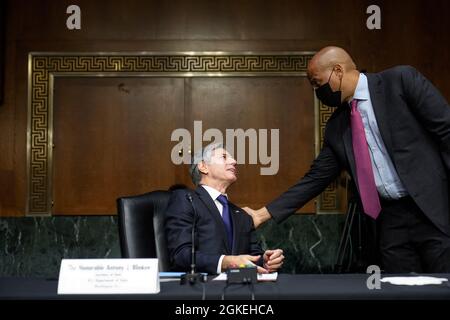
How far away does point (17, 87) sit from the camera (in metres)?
4.48

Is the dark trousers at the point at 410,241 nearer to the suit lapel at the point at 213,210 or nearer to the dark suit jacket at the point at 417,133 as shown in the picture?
the dark suit jacket at the point at 417,133

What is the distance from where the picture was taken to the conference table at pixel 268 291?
64.8 inches

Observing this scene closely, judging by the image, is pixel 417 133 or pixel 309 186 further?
pixel 309 186

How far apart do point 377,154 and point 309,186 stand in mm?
504

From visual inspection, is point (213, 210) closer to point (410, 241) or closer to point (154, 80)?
point (410, 241)

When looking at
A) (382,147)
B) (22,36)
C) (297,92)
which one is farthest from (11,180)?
(382,147)

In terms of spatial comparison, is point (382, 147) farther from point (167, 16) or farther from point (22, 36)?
point (22, 36)

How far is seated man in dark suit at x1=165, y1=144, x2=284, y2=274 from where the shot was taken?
2532 millimetres

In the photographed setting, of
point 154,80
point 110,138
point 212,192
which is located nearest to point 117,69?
point 154,80

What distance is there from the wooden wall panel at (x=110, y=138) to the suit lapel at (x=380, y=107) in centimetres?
214

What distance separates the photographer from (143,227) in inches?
107

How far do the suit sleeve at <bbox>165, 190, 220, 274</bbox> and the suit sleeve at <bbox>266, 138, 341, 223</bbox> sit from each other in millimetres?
385

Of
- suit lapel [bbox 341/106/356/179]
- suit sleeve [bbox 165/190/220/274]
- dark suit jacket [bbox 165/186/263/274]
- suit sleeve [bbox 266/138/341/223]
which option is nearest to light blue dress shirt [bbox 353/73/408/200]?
suit lapel [bbox 341/106/356/179]
